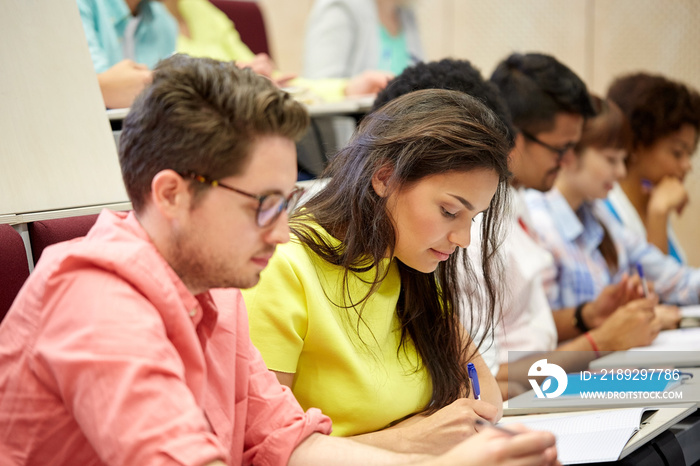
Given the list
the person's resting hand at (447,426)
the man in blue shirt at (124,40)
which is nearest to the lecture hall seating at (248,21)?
the man in blue shirt at (124,40)

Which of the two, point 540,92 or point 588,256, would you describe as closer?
point 540,92

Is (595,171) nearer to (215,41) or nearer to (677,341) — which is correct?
(677,341)

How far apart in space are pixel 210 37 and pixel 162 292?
6.10ft

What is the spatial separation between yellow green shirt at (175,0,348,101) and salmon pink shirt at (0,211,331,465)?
1.57 meters

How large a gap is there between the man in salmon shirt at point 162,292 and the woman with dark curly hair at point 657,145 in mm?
2311

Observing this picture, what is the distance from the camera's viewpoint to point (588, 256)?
239cm

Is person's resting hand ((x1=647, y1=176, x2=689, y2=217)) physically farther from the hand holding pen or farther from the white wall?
the hand holding pen

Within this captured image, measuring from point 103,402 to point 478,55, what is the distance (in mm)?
3753

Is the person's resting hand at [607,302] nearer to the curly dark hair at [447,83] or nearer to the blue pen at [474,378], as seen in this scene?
the curly dark hair at [447,83]

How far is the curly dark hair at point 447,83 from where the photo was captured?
1.58 metres

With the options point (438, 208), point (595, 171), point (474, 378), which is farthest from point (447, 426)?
point (595, 171)

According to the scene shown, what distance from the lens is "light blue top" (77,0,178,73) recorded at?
169cm

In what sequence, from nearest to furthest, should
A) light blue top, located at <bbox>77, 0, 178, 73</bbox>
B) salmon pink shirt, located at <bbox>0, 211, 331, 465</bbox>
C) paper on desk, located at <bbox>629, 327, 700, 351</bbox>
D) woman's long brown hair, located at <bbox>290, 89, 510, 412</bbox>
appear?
salmon pink shirt, located at <bbox>0, 211, 331, 465</bbox> → woman's long brown hair, located at <bbox>290, 89, 510, 412</bbox> → light blue top, located at <bbox>77, 0, 178, 73</bbox> → paper on desk, located at <bbox>629, 327, 700, 351</bbox>

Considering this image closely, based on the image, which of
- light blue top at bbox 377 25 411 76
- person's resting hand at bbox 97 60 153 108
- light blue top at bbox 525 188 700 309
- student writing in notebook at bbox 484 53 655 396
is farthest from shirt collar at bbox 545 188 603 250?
person's resting hand at bbox 97 60 153 108
